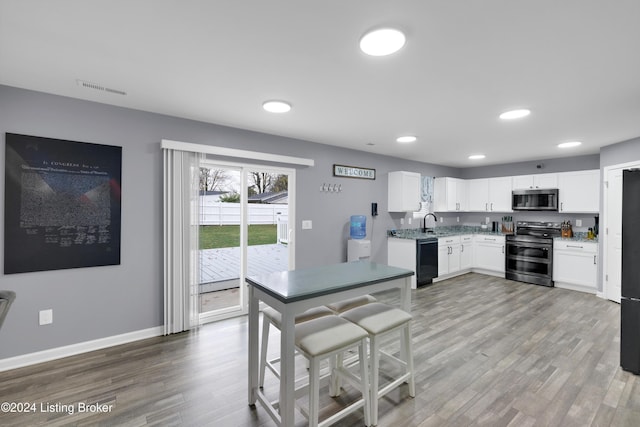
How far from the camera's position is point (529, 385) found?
2.28 metres

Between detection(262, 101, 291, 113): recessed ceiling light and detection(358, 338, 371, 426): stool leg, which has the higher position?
detection(262, 101, 291, 113): recessed ceiling light

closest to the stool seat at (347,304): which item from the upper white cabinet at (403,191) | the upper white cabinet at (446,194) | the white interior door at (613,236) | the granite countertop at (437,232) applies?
the granite countertop at (437,232)

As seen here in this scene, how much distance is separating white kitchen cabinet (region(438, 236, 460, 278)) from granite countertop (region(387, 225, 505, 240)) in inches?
5.3

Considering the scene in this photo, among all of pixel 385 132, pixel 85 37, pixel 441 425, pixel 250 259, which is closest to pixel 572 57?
pixel 385 132

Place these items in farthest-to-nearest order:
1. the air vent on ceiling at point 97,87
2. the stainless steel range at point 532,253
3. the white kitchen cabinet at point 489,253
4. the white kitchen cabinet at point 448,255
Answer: the white kitchen cabinet at point 489,253 → the white kitchen cabinet at point 448,255 → the stainless steel range at point 532,253 → the air vent on ceiling at point 97,87

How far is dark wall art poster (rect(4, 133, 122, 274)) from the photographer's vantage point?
97.3 inches

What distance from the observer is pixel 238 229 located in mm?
3807

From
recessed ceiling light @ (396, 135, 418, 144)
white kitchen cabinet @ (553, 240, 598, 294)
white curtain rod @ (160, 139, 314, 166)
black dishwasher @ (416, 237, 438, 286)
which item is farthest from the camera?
black dishwasher @ (416, 237, 438, 286)

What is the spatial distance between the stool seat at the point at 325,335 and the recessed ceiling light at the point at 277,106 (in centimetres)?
203

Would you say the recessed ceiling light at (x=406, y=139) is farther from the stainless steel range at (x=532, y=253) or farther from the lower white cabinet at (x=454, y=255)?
the stainless steel range at (x=532, y=253)

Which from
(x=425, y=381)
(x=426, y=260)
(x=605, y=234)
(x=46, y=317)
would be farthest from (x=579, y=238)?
(x=46, y=317)

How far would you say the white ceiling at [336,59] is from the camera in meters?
1.51

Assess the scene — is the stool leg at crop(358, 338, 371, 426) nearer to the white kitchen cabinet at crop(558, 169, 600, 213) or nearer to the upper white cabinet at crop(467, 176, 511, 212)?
the white kitchen cabinet at crop(558, 169, 600, 213)

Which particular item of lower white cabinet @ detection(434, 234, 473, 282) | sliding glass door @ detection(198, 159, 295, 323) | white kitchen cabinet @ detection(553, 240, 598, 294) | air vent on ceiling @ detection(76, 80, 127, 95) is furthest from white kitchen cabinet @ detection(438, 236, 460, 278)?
air vent on ceiling @ detection(76, 80, 127, 95)
